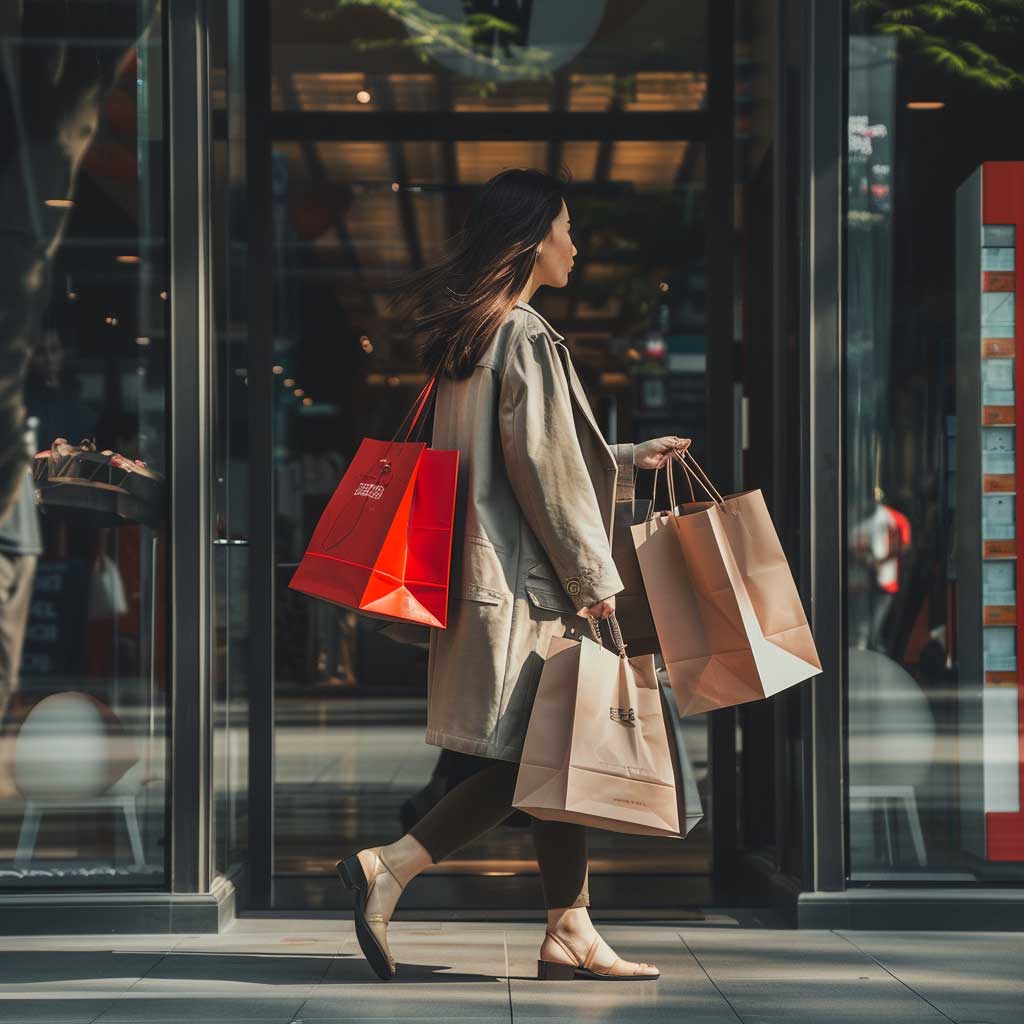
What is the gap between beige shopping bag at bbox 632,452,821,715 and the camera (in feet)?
12.3

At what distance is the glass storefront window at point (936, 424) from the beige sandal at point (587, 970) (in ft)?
3.77

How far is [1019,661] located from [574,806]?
1920 mm

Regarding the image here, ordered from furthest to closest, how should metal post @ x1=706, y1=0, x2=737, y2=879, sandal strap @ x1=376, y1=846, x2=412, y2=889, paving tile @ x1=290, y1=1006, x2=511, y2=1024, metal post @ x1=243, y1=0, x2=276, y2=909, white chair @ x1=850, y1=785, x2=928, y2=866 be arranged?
metal post @ x1=706, y1=0, x2=737, y2=879 < metal post @ x1=243, y1=0, x2=276, y2=909 < white chair @ x1=850, y1=785, x2=928, y2=866 < sandal strap @ x1=376, y1=846, x2=412, y2=889 < paving tile @ x1=290, y1=1006, x2=511, y2=1024

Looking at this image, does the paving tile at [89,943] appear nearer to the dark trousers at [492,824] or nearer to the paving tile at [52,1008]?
the paving tile at [52,1008]

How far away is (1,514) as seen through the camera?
494 centimetres

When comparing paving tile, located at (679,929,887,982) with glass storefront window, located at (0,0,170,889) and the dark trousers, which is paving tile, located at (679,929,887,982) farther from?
glass storefront window, located at (0,0,170,889)

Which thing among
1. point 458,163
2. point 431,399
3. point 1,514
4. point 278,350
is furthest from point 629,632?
point 278,350

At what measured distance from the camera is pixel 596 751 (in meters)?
3.56

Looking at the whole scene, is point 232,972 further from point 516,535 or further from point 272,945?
point 516,535

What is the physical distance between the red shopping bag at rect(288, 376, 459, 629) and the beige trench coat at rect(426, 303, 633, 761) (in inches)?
3.6

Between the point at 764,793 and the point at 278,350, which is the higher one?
the point at 278,350

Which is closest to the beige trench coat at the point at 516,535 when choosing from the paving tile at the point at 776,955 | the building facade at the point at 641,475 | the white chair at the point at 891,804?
the paving tile at the point at 776,955

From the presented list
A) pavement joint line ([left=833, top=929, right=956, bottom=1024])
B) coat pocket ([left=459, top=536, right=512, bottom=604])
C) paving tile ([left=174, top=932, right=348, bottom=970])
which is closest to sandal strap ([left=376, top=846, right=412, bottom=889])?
paving tile ([left=174, top=932, right=348, bottom=970])

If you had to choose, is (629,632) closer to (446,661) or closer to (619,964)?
(446,661)
